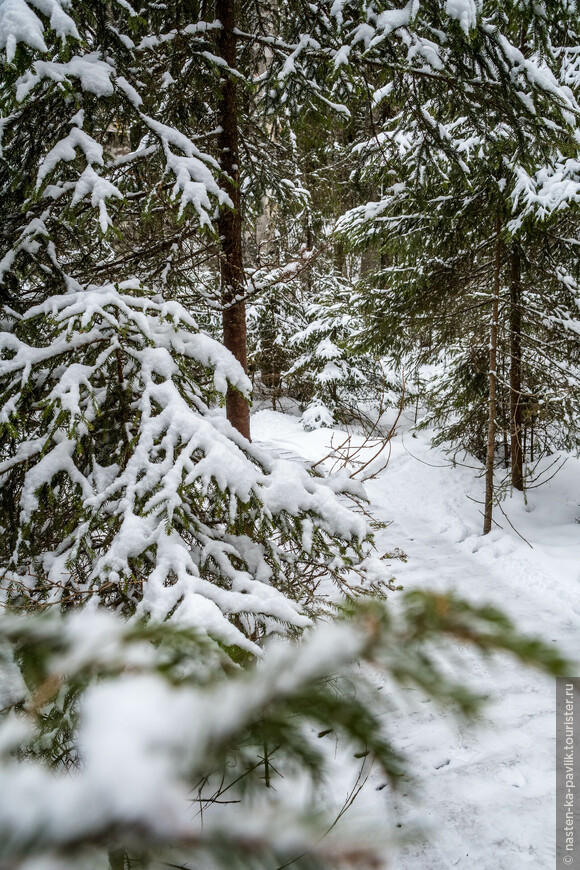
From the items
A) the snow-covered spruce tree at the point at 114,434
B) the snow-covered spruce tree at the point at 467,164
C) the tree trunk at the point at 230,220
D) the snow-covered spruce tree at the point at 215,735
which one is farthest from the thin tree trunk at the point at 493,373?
the snow-covered spruce tree at the point at 215,735

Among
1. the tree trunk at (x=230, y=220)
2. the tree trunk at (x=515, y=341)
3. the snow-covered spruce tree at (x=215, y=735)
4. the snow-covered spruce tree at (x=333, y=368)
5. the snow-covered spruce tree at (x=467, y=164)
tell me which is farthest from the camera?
the snow-covered spruce tree at (x=333, y=368)

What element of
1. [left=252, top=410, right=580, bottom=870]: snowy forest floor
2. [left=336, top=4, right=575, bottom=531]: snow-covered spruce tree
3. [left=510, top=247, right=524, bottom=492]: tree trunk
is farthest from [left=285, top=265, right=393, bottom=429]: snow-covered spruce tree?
[left=510, top=247, right=524, bottom=492]: tree trunk

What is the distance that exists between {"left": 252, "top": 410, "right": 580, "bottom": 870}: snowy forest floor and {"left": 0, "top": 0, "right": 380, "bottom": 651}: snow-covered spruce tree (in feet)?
3.24

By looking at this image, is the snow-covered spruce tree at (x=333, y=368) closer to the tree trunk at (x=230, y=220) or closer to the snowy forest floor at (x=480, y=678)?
the snowy forest floor at (x=480, y=678)

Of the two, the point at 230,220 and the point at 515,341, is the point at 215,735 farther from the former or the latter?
the point at 515,341

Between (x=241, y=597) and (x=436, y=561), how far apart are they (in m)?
5.70

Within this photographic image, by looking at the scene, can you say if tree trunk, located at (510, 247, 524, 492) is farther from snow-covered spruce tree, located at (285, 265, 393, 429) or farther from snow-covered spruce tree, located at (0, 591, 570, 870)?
snow-covered spruce tree, located at (0, 591, 570, 870)

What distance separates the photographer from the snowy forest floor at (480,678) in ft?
9.78

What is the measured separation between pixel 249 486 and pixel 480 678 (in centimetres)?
366

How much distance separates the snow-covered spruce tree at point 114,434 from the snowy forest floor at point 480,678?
3.24ft

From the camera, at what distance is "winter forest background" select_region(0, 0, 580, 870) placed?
515 mm

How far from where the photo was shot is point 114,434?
309 cm

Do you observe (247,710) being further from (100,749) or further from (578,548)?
(578,548)

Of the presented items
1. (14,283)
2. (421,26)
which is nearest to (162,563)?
(14,283)
